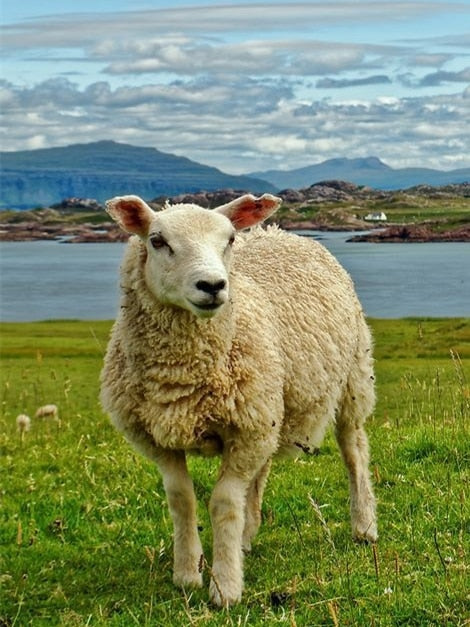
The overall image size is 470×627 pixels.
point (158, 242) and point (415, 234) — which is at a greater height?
point (158, 242)

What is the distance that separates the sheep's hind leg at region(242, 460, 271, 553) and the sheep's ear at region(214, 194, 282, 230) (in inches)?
75.1

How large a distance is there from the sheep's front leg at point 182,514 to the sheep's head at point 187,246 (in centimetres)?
101

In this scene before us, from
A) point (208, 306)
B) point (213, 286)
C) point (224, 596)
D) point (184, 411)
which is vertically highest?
point (213, 286)

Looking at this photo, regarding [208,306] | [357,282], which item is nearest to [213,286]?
[208,306]

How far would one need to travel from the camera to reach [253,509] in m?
7.07

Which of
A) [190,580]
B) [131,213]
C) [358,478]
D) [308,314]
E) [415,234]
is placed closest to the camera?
[131,213]

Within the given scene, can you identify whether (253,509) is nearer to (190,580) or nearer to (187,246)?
(190,580)

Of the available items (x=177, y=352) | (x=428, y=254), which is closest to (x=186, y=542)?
(x=177, y=352)

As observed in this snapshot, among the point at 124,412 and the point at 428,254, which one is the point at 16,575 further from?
the point at 428,254

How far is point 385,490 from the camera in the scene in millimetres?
7965

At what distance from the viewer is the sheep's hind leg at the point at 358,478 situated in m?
7.04

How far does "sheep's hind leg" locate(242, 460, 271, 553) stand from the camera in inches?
271

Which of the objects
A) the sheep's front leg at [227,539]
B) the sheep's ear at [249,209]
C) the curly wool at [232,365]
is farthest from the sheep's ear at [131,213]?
the sheep's front leg at [227,539]

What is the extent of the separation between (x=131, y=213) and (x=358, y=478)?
269 centimetres
